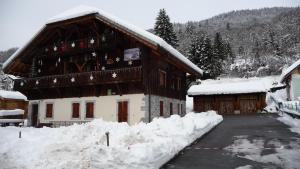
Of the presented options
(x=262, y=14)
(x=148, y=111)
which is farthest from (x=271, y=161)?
(x=262, y=14)

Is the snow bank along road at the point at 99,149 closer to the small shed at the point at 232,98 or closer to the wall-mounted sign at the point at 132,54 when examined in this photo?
the wall-mounted sign at the point at 132,54

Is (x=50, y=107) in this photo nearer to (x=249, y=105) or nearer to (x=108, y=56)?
(x=108, y=56)

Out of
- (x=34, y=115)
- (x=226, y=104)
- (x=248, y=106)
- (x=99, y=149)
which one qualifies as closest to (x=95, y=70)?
(x=34, y=115)

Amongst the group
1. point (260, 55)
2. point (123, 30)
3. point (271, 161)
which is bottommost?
point (271, 161)

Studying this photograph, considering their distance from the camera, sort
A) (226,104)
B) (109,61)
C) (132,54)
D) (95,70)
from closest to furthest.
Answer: (132,54) < (109,61) < (95,70) < (226,104)

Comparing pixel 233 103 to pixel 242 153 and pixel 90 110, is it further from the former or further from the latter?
pixel 242 153

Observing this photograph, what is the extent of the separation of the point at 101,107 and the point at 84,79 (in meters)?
2.60

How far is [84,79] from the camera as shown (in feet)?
77.3

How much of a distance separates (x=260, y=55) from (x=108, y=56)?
84.2 m

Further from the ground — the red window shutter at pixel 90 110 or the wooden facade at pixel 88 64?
the wooden facade at pixel 88 64

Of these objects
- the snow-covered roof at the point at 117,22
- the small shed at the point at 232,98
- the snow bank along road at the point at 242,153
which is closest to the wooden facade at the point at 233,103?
the small shed at the point at 232,98

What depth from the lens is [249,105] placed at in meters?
38.8

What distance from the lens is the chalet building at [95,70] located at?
2216 cm

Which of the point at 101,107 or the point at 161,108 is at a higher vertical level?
the point at 101,107
